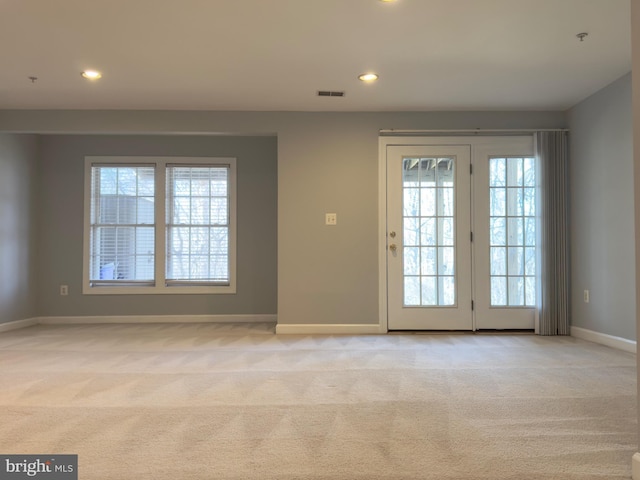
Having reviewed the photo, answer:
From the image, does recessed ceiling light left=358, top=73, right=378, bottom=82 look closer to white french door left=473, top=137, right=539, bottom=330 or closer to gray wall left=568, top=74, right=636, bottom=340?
white french door left=473, top=137, right=539, bottom=330

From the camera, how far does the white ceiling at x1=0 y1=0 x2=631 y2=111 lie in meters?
2.83

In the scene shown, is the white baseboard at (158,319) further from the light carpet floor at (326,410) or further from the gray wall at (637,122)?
the gray wall at (637,122)

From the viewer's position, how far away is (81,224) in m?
5.70

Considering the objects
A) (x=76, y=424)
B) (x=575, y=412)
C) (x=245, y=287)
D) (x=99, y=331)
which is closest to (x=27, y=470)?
(x=76, y=424)

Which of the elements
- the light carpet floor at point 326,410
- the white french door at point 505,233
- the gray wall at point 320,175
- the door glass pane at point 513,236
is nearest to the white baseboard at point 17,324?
the light carpet floor at point 326,410

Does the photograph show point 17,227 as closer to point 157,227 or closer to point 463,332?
point 157,227

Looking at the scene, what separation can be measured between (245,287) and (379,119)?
2674 mm

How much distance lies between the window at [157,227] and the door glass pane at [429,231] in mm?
2291

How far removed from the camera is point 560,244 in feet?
15.3

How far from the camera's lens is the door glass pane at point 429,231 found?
480 centimetres

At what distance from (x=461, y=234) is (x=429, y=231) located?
1.11ft

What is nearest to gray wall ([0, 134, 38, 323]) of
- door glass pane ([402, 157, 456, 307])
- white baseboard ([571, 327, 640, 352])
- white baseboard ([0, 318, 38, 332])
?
white baseboard ([0, 318, 38, 332])

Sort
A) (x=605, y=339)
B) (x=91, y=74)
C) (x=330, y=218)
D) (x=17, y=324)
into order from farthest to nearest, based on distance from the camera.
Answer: (x=17, y=324) < (x=330, y=218) < (x=605, y=339) < (x=91, y=74)

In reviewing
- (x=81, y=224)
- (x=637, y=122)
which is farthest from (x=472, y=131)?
(x=81, y=224)
